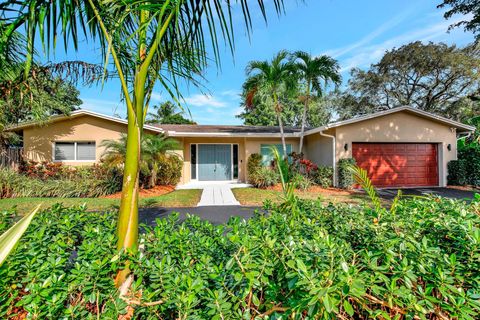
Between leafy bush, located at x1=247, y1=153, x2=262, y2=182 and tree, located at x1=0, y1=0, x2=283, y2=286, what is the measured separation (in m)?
12.0

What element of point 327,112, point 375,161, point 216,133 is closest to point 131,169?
point 216,133

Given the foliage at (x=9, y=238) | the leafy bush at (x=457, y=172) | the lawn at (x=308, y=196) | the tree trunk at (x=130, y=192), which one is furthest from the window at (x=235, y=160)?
the foliage at (x=9, y=238)

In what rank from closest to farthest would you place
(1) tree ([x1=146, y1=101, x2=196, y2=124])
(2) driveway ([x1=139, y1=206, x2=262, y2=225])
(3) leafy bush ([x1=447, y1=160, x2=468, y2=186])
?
1. (2) driveway ([x1=139, y1=206, x2=262, y2=225])
2. (3) leafy bush ([x1=447, y1=160, x2=468, y2=186])
3. (1) tree ([x1=146, y1=101, x2=196, y2=124])

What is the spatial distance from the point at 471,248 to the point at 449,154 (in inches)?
647

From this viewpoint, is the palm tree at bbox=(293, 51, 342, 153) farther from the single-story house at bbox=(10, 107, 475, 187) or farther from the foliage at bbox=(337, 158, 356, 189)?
the foliage at bbox=(337, 158, 356, 189)

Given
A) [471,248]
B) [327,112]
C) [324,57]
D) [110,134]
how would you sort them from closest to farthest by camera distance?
[471,248]
[324,57]
[110,134]
[327,112]

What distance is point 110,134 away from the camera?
45.6 ft

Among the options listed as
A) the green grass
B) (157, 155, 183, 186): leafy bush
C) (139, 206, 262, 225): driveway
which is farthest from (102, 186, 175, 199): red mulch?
(139, 206, 262, 225): driveway

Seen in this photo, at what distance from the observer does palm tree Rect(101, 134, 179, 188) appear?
11216 mm

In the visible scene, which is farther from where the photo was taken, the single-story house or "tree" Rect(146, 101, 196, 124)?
"tree" Rect(146, 101, 196, 124)

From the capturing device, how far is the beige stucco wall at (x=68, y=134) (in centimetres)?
1325

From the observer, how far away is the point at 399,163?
1380 centimetres

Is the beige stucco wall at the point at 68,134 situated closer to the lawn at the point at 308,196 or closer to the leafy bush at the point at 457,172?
the lawn at the point at 308,196

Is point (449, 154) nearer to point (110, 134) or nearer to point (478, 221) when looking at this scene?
point (478, 221)
